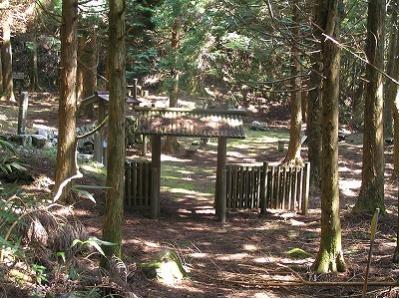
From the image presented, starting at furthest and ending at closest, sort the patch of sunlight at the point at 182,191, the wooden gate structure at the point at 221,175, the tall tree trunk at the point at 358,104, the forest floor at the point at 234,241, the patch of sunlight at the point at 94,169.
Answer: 1. the tall tree trunk at the point at 358,104
2. the patch of sunlight at the point at 182,191
3. the patch of sunlight at the point at 94,169
4. the wooden gate structure at the point at 221,175
5. the forest floor at the point at 234,241

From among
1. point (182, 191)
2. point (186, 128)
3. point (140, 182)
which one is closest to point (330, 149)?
point (186, 128)

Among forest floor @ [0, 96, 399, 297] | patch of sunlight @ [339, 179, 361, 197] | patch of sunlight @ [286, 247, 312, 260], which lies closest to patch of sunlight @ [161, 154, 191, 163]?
forest floor @ [0, 96, 399, 297]

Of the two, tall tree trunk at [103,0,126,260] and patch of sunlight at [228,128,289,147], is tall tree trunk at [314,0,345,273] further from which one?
patch of sunlight at [228,128,289,147]

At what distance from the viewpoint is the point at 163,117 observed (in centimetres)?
1209

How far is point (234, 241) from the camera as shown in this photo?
1043 centimetres

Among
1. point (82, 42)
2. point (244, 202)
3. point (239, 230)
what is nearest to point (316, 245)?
point (239, 230)

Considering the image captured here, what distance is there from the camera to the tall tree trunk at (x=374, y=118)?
10.6m

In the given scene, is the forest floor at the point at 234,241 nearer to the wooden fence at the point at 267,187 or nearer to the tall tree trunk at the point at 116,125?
the wooden fence at the point at 267,187

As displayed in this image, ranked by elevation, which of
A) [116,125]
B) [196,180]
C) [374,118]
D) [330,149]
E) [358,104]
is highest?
[358,104]

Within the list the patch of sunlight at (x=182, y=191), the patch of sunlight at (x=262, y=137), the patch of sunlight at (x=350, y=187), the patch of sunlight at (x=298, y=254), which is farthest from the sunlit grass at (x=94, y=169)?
the patch of sunlight at (x=262, y=137)

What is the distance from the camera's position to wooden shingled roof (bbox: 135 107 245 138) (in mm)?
11750

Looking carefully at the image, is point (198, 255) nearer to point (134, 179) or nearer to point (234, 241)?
point (234, 241)

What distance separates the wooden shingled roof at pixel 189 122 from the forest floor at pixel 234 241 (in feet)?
6.28

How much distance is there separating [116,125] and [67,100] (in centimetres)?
301
